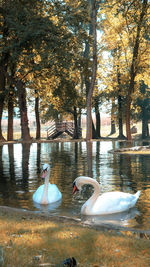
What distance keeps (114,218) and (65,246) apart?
133 inches

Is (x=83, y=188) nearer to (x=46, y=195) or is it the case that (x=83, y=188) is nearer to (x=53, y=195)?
(x=53, y=195)

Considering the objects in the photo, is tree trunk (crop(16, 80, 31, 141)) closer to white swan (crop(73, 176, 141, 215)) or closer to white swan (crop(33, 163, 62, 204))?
white swan (crop(33, 163, 62, 204))

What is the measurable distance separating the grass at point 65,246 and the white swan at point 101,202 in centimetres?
200

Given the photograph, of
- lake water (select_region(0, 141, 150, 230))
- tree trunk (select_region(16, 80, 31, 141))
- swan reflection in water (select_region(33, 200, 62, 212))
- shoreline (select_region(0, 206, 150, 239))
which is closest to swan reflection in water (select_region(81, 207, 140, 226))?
lake water (select_region(0, 141, 150, 230))

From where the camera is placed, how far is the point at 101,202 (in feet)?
29.5

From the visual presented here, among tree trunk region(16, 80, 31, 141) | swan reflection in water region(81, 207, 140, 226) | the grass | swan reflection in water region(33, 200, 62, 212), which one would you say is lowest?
swan reflection in water region(81, 207, 140, 226)

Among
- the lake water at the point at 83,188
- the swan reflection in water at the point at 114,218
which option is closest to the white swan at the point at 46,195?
the lake water at the point at 83,188

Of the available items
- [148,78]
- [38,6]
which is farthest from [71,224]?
[148,78]

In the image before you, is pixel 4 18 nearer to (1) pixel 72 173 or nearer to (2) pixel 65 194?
(1) pixel 72 173

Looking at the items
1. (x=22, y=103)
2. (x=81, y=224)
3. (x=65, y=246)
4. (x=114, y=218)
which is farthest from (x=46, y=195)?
(x=22, y=103)

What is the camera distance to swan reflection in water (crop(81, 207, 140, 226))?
27.2 ft

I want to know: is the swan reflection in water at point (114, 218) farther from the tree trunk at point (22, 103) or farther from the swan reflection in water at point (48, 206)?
the tree trunk at point (22, 103)

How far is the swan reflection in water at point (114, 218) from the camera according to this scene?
828 centimetres

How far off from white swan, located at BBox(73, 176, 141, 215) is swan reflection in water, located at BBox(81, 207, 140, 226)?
11 centimetres
